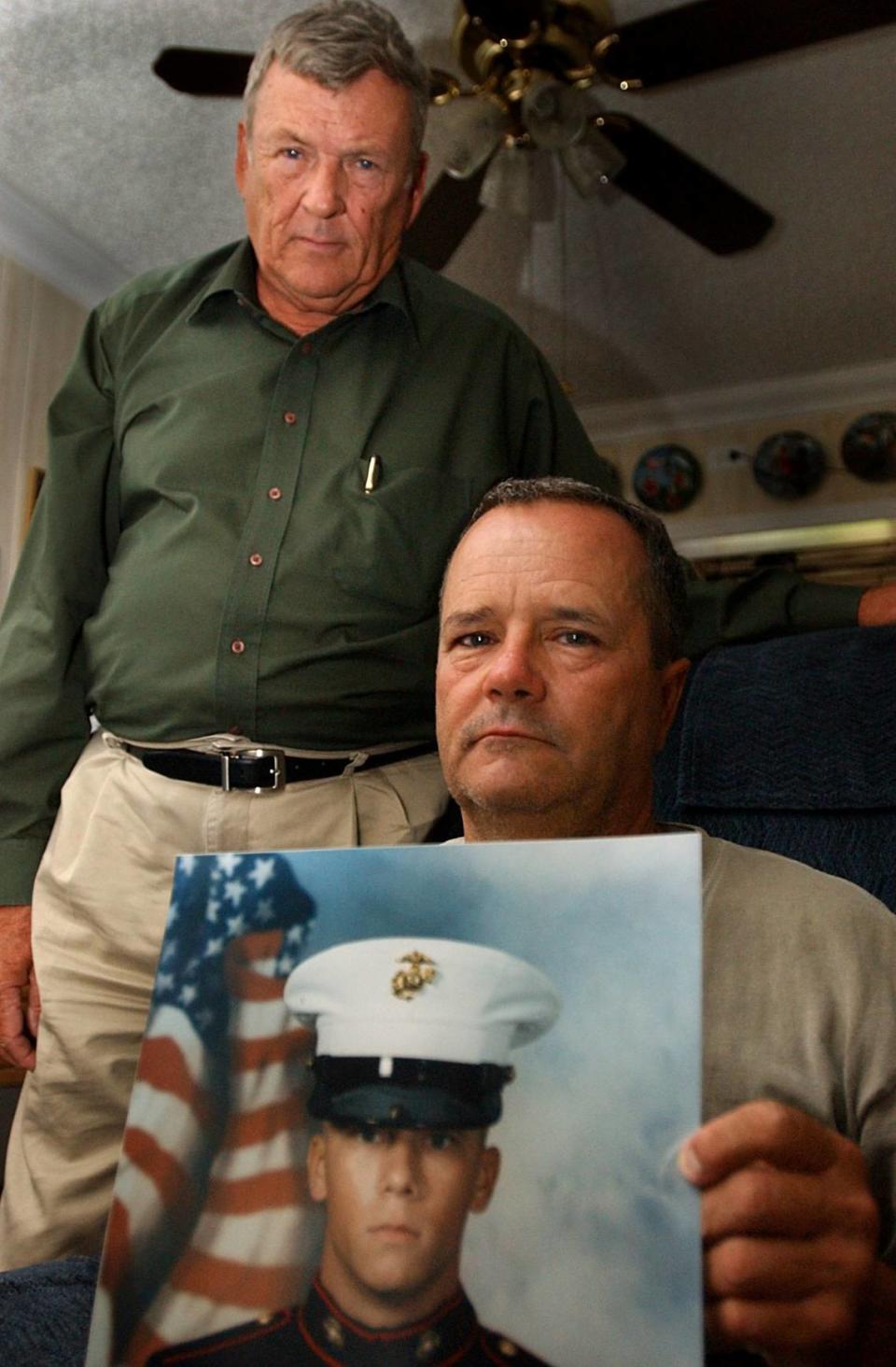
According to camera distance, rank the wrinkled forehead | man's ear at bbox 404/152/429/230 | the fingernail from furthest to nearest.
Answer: man's ear at bbox 404/152/429/230 → the wrinkled forehead → the fingernail

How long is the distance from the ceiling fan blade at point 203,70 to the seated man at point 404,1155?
2334 mm

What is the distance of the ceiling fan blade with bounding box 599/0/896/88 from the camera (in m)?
2.25

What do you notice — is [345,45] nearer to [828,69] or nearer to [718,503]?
[828,69]

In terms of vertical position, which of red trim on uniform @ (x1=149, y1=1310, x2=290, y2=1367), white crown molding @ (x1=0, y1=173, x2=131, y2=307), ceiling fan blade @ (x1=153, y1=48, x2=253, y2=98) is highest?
white crown molding @ (x1=0, y1=173, x2=131, y2=307)

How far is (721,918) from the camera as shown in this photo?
833mm

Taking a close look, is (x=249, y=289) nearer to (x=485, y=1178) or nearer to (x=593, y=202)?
(x=485, y=1178)

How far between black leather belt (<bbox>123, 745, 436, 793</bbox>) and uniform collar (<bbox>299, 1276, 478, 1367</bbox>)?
64 centimetres

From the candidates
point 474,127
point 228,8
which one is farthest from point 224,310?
point 228,8

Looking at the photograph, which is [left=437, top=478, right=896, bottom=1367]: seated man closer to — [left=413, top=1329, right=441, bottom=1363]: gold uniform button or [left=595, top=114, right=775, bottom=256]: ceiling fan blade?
[left=413, top=1329, right=441, bottom=1363]: gold uniform button

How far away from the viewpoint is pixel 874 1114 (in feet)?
2.49

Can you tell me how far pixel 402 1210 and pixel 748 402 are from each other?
4.72 meters

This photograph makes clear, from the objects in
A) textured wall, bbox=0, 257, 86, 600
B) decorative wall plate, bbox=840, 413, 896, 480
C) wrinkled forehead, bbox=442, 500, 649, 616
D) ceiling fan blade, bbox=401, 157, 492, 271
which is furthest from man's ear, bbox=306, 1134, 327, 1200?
decorative wall plate, bbox=840, 413, 896, 480

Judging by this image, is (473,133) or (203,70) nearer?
(203,70)

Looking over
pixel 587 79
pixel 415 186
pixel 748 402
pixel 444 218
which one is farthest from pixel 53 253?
pixel 415 186
